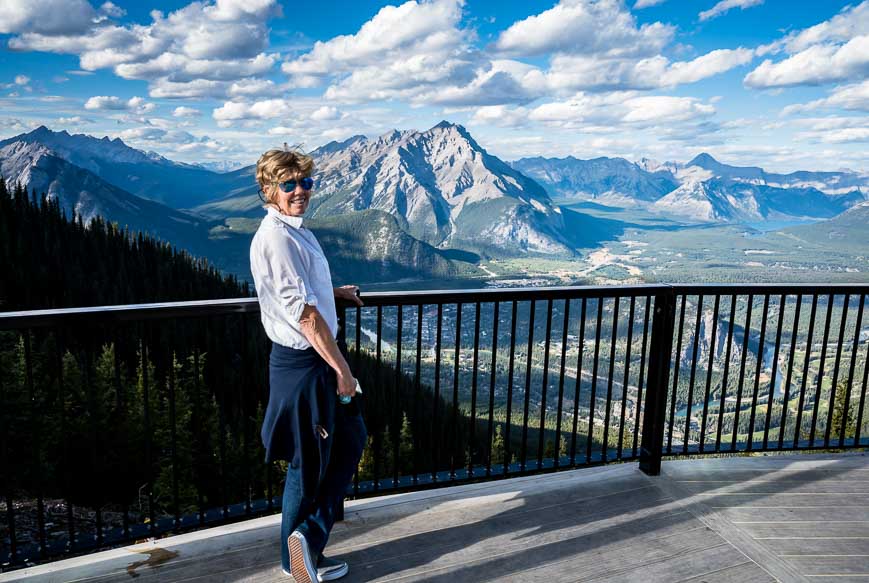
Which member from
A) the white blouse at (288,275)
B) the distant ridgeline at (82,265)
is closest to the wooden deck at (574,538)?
the white blouse at (288,275)

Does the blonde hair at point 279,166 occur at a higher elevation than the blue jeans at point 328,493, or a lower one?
higher

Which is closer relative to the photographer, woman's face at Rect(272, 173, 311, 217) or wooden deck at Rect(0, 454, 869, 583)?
woman's face at Rect(272, 173, 311, 217)

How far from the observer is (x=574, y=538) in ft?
11.1

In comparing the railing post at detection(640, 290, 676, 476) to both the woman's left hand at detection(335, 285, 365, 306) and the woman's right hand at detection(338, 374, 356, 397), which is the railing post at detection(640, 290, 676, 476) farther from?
the woman's right hand at detection(338, 374, 356, 397)

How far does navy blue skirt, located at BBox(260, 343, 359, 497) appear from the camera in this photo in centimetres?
250

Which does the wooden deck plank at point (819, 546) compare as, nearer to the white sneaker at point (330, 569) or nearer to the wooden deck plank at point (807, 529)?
the wooden deck plank at point (807, 529)

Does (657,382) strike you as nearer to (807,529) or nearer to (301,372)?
(807,529)

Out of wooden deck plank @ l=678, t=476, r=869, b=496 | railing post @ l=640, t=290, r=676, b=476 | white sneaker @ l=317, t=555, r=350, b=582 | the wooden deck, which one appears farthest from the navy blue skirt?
wooden deck plank @ l=678, t=476, r=869, b=496

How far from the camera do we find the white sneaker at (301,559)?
8.89ft

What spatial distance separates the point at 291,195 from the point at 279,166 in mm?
120

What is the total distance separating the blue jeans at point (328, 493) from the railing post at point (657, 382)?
7.11ft

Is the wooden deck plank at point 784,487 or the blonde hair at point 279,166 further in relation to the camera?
the wooden deck plank at point 784,487

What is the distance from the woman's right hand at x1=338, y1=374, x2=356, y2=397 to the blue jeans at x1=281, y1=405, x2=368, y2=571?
21cm

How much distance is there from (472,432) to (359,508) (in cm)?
82
